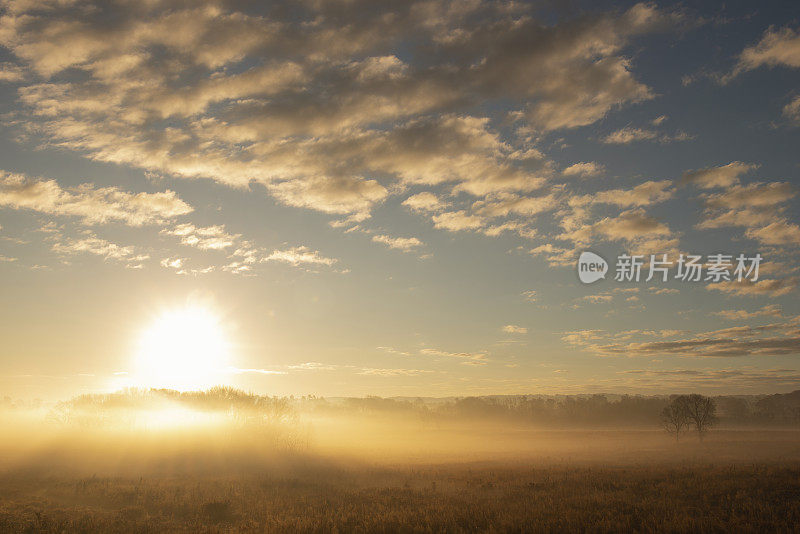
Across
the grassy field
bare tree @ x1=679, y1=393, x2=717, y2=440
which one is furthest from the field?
bare tree @ x1=679, y1=393, x2=717, y2=440

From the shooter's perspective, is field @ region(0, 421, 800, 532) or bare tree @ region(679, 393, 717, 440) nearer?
field @ region(0, 421, 800, 532)

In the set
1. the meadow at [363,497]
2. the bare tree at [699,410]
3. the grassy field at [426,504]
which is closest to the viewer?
the grassy field at [426,504]

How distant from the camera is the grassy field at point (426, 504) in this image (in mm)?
18469

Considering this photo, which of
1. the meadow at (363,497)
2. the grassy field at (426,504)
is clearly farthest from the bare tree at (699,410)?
the grassy field at (426,504)

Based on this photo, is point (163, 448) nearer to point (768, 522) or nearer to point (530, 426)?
point (768, 522)

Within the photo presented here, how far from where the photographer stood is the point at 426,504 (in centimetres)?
2377

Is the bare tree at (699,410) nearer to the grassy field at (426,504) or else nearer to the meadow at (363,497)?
the meadow at (363,497)

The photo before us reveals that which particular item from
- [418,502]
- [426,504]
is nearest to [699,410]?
[418,502]

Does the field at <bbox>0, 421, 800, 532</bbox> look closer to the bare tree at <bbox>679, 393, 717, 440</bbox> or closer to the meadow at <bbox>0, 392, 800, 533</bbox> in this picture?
the meadow at <bbox>0, 392, 800, 533</bbox>

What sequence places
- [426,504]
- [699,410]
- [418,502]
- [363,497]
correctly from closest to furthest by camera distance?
[426,504], [418,502], [363,497], [699,410]

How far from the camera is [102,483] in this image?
1248 inches

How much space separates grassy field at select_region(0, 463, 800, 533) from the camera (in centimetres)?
1847

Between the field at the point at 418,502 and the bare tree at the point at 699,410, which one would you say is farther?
the bare tree at the point at 699,410

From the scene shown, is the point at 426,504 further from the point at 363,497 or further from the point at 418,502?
the point at 363,497
